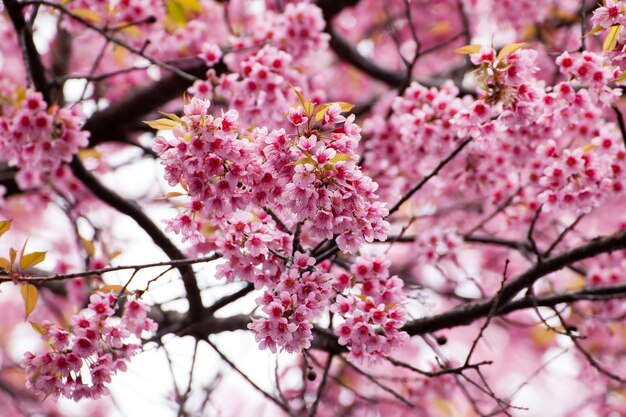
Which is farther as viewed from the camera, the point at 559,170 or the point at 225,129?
the point at 559,170

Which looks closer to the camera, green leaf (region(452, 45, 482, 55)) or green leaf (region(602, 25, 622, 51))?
green leaf (region(602, 25, 622, 51))

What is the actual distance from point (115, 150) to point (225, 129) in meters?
5.27

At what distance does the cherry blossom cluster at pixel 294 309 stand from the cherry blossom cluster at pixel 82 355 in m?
0.63

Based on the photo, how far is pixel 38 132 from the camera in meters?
3.13

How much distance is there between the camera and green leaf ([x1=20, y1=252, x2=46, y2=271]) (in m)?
2.46

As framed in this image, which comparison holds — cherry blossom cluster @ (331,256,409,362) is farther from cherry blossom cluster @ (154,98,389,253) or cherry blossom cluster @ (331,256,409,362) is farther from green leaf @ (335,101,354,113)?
green leaf @ (335,101,354,113)

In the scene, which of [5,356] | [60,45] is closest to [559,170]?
[60,45]

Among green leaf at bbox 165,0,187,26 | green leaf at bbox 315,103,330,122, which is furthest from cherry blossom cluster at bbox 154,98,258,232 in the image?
green leaf at bbox 165,0,187,26

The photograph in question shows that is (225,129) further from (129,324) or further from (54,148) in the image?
(54,148)

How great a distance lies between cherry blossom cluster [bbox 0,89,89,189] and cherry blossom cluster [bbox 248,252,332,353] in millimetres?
1619

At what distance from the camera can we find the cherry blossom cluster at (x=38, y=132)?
122 inches

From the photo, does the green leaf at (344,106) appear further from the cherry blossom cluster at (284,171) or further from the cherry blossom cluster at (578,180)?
the cherry blossom cluster at (578,180)

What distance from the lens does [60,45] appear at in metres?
5.74

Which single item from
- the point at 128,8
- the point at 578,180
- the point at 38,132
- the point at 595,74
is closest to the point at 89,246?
the point at 38,132
